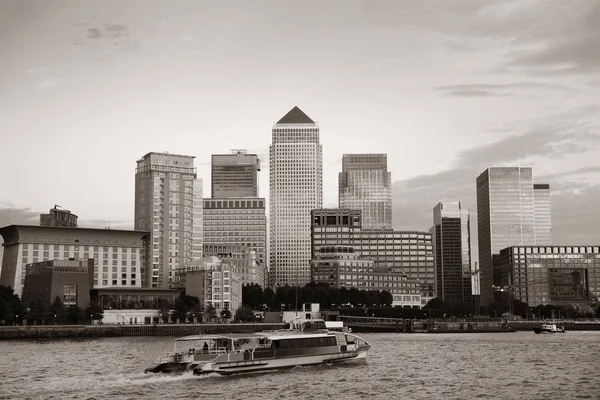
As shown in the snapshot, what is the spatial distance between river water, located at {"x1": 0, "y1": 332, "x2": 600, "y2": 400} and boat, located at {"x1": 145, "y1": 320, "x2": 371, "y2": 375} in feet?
4.75

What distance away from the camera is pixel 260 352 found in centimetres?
9481

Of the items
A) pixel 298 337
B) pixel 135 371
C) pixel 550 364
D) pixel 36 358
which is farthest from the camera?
pixel 36 358

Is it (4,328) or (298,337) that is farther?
(4,328)

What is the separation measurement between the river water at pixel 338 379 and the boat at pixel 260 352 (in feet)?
4.75

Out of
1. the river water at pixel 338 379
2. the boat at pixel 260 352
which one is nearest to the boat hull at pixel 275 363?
the boat at pixel 260 352

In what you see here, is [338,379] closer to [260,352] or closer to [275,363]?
[275,363]

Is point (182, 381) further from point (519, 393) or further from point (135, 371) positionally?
point (519, 393)

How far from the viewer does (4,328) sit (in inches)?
7426

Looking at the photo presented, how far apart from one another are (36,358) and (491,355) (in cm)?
6649

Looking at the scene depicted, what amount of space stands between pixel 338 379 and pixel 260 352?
10.5m

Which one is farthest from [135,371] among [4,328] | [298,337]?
[4,328]

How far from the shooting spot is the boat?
88812 mm

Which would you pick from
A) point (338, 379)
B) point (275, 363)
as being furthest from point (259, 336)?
point (338, 379)

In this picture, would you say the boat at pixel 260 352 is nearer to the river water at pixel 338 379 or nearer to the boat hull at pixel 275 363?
the boat hull at pixel 275 363
